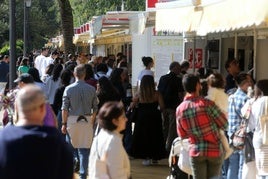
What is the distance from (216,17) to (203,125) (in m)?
2.05

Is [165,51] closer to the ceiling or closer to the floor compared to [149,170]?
closer to the ceiling

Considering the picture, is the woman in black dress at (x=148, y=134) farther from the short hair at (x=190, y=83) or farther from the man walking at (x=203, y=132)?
the man walking at (x=203, y=132)

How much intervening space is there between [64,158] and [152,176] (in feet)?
21.9

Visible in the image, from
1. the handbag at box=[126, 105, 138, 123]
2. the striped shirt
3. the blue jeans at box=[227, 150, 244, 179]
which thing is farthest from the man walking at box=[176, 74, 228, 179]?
the handbag at box=[126, 105, 138, 123]

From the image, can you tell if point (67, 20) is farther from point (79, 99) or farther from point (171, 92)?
point (79, 99)

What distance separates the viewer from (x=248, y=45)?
41.7 ft

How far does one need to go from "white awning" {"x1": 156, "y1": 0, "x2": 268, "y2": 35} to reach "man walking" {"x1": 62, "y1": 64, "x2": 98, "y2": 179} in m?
1.81

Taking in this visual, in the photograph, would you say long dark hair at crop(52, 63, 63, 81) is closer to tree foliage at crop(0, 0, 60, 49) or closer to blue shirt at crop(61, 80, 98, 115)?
blue shirt at crop(61, 80, 98, 115)

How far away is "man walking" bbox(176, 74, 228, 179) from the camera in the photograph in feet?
23.9

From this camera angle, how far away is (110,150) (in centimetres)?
582

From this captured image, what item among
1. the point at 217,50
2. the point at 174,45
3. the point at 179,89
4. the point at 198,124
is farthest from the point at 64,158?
the point at 174,45

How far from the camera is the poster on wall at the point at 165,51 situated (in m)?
17.3

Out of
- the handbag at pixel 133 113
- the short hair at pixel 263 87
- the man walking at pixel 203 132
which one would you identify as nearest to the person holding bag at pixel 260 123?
the short hair at pixel 263 87

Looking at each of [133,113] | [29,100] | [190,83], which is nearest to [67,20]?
[133,113]
